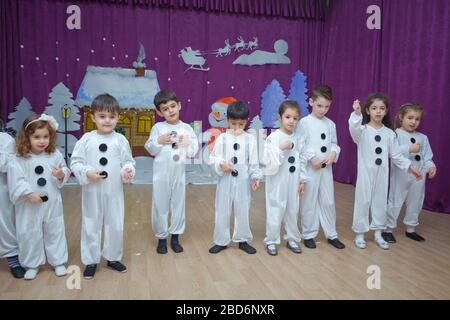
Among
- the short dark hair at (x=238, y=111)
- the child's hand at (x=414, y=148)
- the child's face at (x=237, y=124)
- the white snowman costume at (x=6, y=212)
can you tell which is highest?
the short dark hair at (x=238, y=111)

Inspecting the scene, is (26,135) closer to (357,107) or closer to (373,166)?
(357,107)

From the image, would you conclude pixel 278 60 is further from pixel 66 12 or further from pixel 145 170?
pixel 66 12

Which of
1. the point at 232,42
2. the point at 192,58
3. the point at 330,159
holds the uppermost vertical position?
the point at 232,42

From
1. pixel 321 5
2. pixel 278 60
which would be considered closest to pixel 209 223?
pixel 278 60

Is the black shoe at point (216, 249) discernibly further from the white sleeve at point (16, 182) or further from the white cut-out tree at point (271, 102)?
the white cut-out tree at point (271, 102)

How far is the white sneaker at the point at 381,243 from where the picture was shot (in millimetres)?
2807

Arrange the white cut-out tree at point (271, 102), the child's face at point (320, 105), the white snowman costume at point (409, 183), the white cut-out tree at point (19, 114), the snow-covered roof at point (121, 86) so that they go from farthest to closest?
the white cut-out tree at point (271, 102) < the snow-covered roof at point (121, 86) < the white cut-out tree at point (19, 114) < the white snowman costume at point (409, 183) < the child's face at point (320, 105)

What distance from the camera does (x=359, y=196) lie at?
9.27 ft

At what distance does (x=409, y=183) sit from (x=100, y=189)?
239 cm

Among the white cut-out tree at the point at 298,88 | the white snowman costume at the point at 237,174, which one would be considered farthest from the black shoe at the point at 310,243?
the white cut-out tree at the point at 298,88

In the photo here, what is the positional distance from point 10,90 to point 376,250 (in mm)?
4940

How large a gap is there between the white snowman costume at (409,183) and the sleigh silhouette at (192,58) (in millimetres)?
3367

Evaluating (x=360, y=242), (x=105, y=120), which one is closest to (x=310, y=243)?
(x=360, y=242)

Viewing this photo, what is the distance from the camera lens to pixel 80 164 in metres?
2.19
